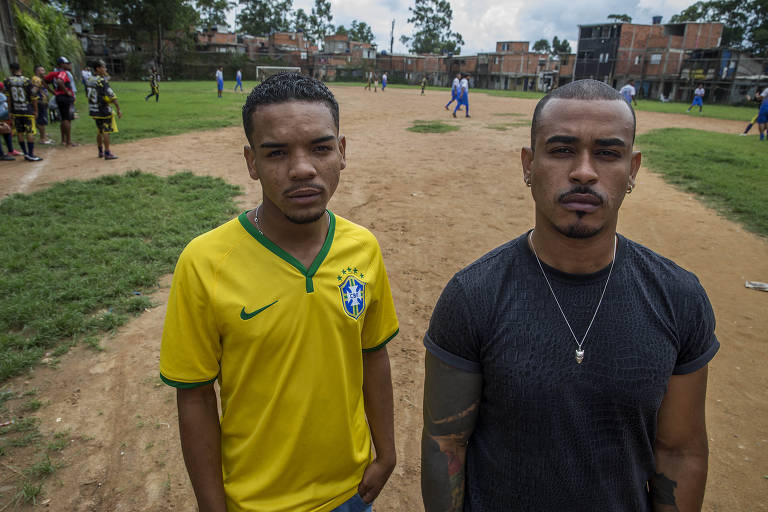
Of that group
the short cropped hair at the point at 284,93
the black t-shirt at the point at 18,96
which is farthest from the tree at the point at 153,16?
the short cropped hair at the point at 284,93

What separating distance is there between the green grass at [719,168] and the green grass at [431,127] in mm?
6617

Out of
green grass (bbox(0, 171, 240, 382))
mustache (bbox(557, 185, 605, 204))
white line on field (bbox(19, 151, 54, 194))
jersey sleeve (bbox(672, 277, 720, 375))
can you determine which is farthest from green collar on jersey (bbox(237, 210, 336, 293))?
white line on field (bbox(19, 151, 54, 194))

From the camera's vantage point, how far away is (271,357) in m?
1.59

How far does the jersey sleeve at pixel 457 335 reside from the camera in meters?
1.44

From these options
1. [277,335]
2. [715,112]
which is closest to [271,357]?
[277,335]

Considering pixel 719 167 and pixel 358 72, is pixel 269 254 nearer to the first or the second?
pixel 719 167

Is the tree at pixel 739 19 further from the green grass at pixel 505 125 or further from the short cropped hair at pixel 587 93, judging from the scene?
the short cropped hair at pixel 587 93

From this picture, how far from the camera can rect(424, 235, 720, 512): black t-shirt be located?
1380 mm

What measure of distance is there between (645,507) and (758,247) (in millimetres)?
7105

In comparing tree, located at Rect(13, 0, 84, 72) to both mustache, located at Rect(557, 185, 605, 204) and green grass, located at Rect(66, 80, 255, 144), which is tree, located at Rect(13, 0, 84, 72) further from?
mustache, located at Rect(557, 185, 605, 204)

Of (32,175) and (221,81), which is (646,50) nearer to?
(221,81)

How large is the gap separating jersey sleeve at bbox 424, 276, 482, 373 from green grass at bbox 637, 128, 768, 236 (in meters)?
8.16

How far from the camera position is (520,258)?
1.55m

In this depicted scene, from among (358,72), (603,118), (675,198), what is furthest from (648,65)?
(603,118)
